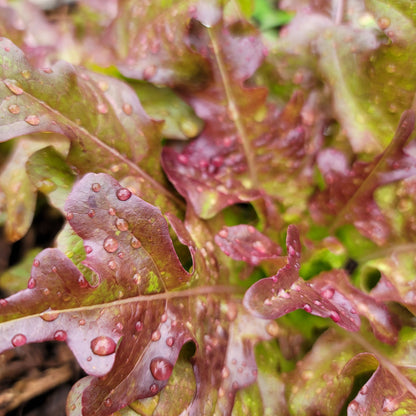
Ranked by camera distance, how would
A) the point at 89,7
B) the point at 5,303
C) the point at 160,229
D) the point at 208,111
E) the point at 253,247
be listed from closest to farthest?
1. the point at 5,303
2. the point at 160,229
3. the point at 253,247
4. the point at 208,111
5. the point at 89,7

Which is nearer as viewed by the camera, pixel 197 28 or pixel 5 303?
pixel 5 303

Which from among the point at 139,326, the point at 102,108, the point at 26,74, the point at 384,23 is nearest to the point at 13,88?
the point at 26,74

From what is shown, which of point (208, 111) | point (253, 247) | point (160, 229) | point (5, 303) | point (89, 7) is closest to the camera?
point (5, 303)

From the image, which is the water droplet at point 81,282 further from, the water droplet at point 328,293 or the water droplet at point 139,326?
the water droplet at point 328,293

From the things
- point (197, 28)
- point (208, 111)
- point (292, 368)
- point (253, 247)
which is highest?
point (197, 28)

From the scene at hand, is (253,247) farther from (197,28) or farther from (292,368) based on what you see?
(197,28)

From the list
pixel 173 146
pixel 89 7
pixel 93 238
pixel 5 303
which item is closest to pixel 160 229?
pixel 93 238

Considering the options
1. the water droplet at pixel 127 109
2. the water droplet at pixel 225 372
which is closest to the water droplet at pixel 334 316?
the water droplet at pixel 225 372
